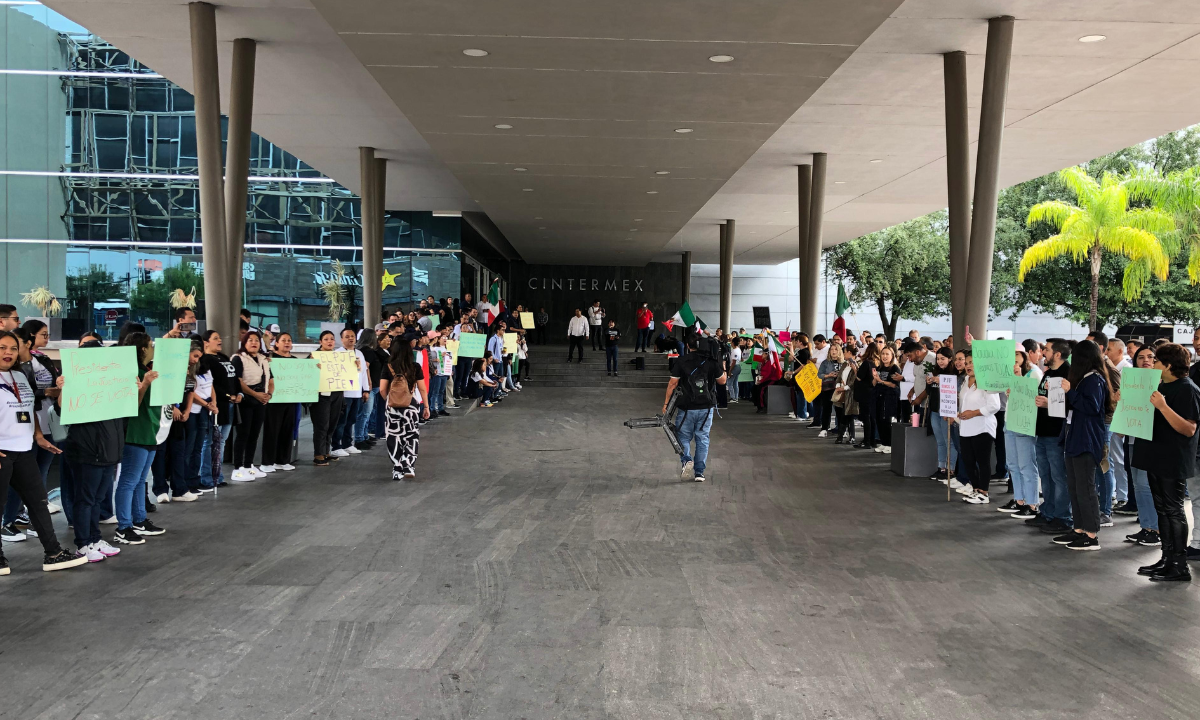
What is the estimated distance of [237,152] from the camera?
1278cm

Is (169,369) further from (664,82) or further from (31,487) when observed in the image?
(664,82)

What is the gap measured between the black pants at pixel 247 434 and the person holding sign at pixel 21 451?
12.7 feet

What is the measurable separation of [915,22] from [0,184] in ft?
73.7

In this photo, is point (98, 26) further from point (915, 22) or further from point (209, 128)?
point (915, 22)

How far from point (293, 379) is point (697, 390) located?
4.85 metres

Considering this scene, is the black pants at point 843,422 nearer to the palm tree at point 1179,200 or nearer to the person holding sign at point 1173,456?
the person holding sign at point 1173,456

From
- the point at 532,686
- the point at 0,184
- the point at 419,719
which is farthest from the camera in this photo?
the point at 0,184

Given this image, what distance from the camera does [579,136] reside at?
14414 mm

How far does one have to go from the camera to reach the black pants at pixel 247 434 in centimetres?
1062

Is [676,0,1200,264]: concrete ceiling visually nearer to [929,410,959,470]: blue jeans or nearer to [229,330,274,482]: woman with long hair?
[929,410,959,470]: blue jeans

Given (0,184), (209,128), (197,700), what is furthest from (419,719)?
(0,184)

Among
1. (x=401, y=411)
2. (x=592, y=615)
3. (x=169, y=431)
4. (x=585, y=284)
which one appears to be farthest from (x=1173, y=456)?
(x=585, y=284)

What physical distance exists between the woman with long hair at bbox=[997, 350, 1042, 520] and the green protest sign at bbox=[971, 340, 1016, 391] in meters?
0.12

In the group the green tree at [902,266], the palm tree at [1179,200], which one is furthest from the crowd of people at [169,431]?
the green tree at [902,266]
